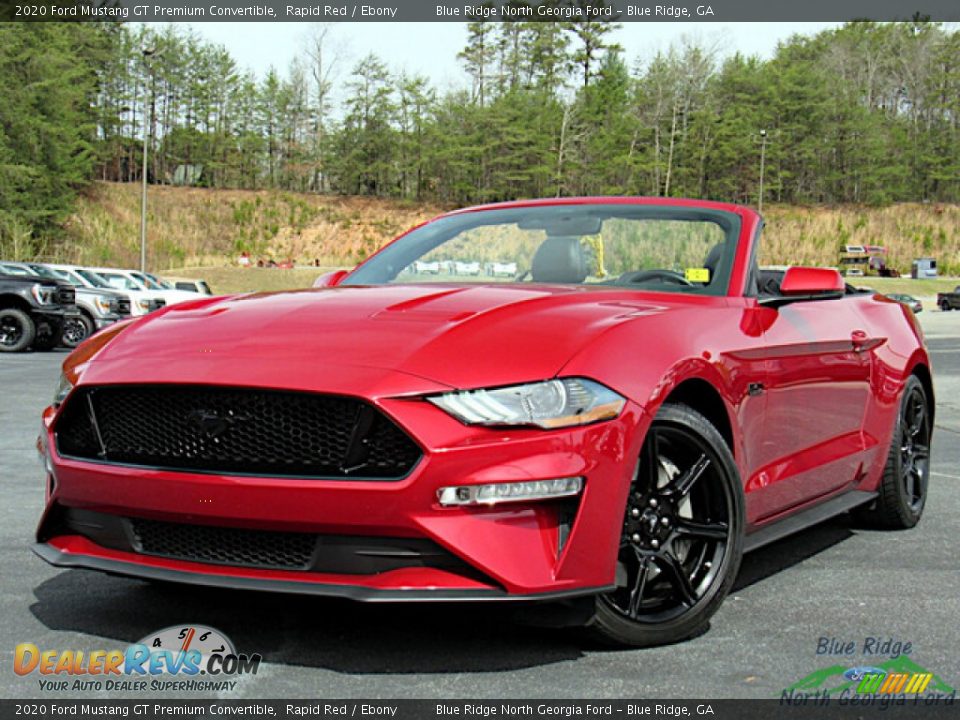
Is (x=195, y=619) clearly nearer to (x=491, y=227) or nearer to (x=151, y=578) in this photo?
(x=151, y=578)

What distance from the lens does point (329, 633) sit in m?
3.49

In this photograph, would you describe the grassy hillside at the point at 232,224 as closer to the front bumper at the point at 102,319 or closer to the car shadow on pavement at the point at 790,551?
the front bumper at the point at 102,319

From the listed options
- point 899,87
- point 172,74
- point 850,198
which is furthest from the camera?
point 899,87

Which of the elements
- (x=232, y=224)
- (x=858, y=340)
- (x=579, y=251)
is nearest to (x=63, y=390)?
(x=579, y=251)

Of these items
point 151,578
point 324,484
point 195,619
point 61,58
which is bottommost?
point 195,619

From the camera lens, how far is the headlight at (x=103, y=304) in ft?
79.0

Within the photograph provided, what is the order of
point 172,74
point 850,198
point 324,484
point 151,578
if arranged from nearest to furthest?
point 324,484 → point 151,578 → point 172,74 → point 850,198

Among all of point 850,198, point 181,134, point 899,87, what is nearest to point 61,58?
point 181,134

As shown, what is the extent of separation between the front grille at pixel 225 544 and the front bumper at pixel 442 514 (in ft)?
0.07

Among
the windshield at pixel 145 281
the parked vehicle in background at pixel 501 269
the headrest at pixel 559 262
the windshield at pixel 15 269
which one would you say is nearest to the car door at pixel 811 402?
the headrest at pixel 559 262

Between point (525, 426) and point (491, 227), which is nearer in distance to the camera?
point (525, 426)

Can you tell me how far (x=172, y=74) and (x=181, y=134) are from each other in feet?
14.1

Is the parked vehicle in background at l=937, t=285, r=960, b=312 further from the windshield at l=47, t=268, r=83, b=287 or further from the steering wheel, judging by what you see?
the steering wheel

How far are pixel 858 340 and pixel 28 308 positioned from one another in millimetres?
19079
